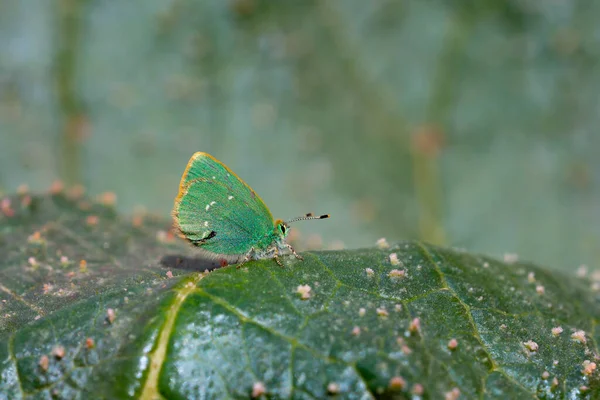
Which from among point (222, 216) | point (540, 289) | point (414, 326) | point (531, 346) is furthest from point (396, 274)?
point (540, 289)

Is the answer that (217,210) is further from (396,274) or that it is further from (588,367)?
(588,367)

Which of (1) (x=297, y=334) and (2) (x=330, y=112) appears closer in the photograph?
(1) (x=297, y=334)

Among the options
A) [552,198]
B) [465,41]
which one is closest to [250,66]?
[465,41]

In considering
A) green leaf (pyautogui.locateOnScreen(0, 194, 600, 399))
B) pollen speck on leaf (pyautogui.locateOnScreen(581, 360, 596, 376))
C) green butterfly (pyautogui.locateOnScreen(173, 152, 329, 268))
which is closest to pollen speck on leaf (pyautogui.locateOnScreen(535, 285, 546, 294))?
green leaf (pyautogui.locateOnScreen(0, 194, 600, 399))

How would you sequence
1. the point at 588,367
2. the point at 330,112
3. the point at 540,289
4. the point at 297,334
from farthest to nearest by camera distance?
the point at 330,112 → the point at 540,289 → the point at 588,367 → the point at 297,334

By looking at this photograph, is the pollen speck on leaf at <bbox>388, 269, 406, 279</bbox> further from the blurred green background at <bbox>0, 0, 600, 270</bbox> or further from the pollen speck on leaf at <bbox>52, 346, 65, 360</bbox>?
the blurred green background at <bbox>0, 0, 600, 270</bbox>

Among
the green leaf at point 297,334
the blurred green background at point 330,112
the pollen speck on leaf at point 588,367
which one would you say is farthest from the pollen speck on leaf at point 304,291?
the blurred green background at point 330,112

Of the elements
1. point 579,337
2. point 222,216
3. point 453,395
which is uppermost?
point 222,216
